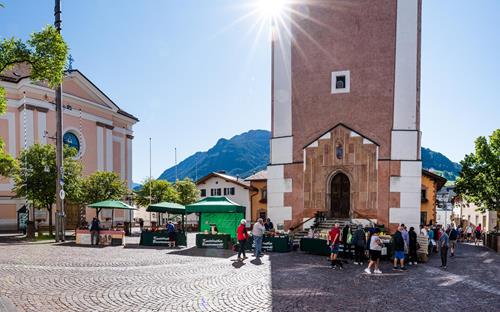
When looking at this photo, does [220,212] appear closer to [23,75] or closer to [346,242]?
[346,242]

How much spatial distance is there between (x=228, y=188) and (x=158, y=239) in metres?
32.4

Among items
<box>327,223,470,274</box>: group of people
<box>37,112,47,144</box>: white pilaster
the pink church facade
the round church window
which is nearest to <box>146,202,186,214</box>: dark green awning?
the pink church facade

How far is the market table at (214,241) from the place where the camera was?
64.4 feet

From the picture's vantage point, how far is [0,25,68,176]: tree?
11908 millimetres

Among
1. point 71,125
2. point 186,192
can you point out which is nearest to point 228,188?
point 186,192

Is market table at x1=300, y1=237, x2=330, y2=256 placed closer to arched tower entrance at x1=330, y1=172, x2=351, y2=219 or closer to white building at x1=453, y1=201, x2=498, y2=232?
arched tower entrance at x1=330, y1=172, x2=351, y2=219

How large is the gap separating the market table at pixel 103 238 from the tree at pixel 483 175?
95.2 ft

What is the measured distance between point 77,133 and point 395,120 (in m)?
32.9

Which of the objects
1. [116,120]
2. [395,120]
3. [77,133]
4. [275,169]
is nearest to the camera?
[395,120]

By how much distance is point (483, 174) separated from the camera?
3181cm

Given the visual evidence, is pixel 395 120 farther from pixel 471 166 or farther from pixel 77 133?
pixel 77 133

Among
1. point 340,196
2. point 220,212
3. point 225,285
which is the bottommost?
point 225,285

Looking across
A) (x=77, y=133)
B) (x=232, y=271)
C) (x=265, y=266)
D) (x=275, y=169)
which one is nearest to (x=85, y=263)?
(x=232, y=271)

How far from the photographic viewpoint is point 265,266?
14203 millimetres
